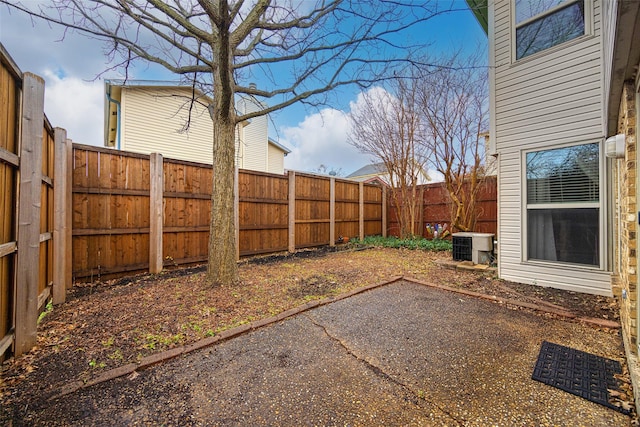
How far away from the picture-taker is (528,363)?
6.70 feet

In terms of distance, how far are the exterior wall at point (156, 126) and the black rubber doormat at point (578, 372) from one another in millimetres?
9732

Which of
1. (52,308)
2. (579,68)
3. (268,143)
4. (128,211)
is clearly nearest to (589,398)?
(579,68)

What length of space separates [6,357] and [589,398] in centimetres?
412

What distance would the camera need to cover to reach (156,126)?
31.7ft

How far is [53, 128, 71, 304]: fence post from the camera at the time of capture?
3.16 metres

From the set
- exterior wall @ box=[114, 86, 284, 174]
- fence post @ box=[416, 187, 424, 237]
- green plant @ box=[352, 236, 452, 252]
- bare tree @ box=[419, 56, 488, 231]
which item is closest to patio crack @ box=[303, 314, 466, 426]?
green plant @ box=[352, 236, 452, 252]

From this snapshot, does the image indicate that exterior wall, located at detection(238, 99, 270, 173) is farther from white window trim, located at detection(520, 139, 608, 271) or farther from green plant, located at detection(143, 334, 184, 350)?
white window trim, located at detection(520, 139, 608, 271)

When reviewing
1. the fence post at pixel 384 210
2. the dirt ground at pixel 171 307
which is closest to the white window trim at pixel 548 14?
the dirt ground at pixel 171 307

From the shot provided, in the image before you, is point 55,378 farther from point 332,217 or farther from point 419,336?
point 332,217

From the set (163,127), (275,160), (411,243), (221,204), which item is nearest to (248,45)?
(221,204)

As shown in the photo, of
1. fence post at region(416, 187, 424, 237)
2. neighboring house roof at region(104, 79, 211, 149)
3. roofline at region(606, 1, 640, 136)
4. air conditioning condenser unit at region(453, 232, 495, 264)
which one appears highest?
neighboring house roof at region(104, 79, 211, 149)

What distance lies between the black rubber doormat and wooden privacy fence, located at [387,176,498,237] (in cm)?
587

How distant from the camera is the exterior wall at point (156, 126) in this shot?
910 centimetres

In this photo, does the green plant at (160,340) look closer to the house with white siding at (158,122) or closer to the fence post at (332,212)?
the fence post at (332,212)
